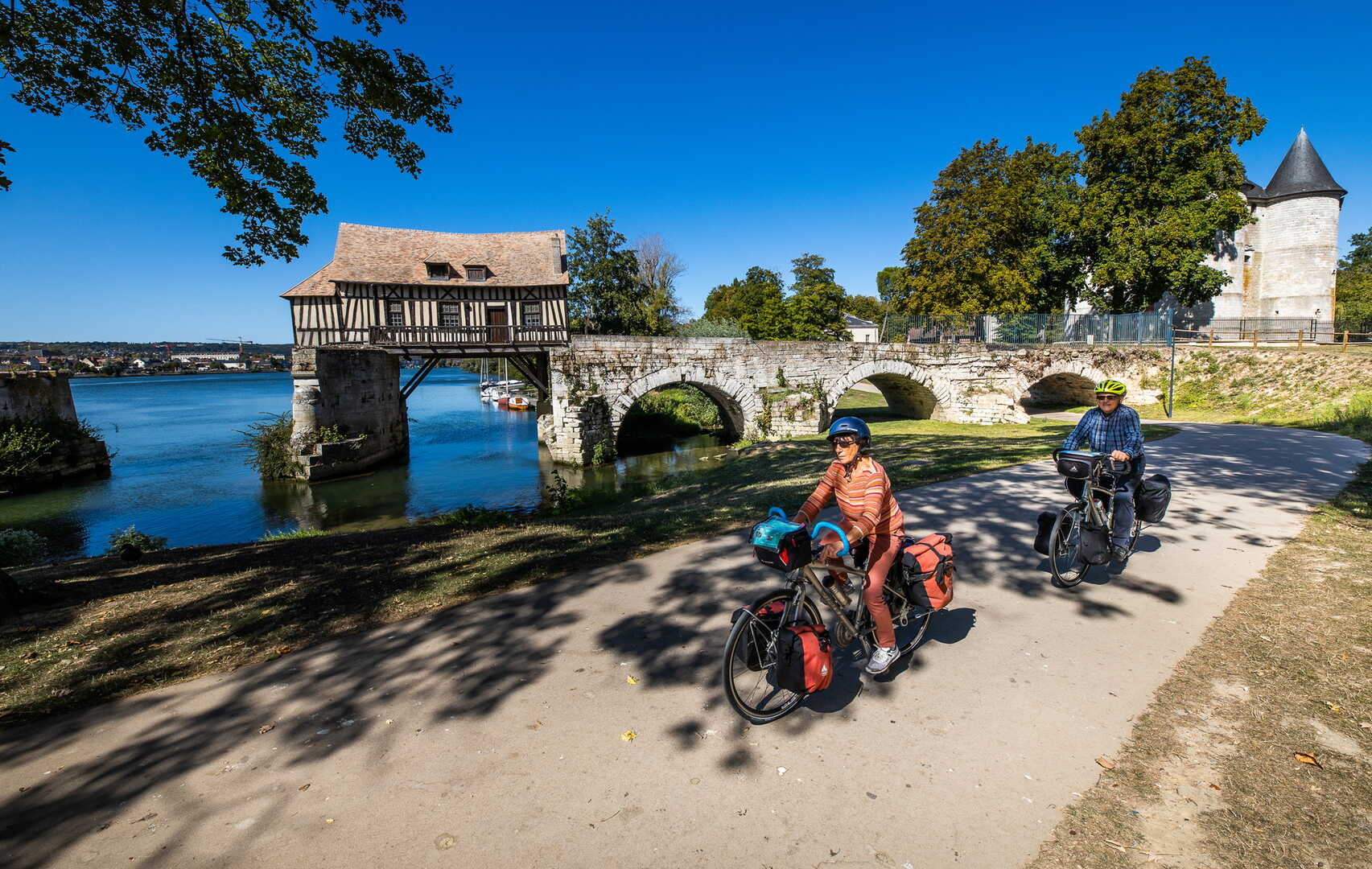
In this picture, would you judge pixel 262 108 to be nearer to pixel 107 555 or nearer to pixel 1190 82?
pixel 107 555

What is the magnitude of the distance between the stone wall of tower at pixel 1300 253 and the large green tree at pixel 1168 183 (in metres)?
12.6

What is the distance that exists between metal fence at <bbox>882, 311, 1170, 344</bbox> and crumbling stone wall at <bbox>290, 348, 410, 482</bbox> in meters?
21.0

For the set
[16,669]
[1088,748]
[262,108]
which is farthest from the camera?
[262,108]

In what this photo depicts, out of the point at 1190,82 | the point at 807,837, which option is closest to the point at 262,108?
the point at 807,837

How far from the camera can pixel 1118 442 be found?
482 cm

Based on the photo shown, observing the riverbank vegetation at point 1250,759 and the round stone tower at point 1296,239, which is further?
the round stone tower at point 1296,239

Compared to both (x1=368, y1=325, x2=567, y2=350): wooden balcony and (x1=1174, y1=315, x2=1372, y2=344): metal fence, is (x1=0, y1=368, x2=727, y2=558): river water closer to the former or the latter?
(x1=368, y1=325, x2=567, y2=350): wooden balcony

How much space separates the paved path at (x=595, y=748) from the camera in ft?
7.52

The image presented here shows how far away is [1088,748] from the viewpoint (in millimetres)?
2766

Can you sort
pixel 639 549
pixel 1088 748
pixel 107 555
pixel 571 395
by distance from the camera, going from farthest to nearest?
1. pixel 571 395
2. pixel 107 555
3. pixel 639 549
4. pixel 1088 748

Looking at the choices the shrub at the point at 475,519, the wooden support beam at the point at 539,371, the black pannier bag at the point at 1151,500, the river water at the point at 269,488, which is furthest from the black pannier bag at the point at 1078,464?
the wooden support beam at the point at 539,371

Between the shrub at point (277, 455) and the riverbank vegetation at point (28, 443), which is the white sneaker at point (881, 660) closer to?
the shrub at point (277, 455)

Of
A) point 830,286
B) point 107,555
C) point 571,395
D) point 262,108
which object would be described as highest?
point 830,286

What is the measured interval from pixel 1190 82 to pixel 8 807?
37338mm
